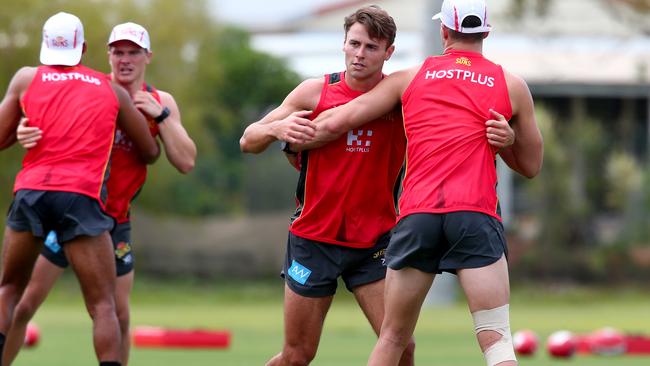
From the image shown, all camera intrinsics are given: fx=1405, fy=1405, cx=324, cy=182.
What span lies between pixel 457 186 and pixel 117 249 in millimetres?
3384

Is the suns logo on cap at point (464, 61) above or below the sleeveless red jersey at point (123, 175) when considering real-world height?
above

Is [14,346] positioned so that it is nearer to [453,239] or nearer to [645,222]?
[453,239]

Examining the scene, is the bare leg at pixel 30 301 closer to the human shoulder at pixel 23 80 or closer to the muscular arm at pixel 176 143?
the muscular arm at pixel 176 143

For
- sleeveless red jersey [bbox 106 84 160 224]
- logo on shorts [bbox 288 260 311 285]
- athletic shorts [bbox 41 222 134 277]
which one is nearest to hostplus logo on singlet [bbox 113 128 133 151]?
sleeveless red jersey [bbox 106 84 160 224]

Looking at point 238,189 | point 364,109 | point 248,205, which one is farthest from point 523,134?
point 238,189

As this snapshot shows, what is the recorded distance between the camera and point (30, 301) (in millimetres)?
10141

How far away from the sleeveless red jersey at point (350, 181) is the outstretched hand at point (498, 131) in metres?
0.79

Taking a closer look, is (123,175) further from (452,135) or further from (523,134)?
(523,134)

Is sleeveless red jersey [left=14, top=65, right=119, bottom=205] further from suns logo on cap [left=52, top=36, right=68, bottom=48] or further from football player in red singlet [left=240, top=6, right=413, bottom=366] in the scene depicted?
football player in red singlet [left=240, top=6, right=413, bottom=366]

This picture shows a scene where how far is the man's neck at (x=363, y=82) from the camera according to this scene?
856cm

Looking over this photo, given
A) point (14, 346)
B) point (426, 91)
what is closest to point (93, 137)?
point (14, 346)

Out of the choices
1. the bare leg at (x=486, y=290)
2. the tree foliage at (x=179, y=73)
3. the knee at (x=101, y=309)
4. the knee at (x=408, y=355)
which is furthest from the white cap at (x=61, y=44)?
the tree foliage at (x=179, y=73)

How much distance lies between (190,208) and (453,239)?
22474mm

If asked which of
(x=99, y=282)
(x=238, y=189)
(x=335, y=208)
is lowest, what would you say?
(x=238, y=189)
